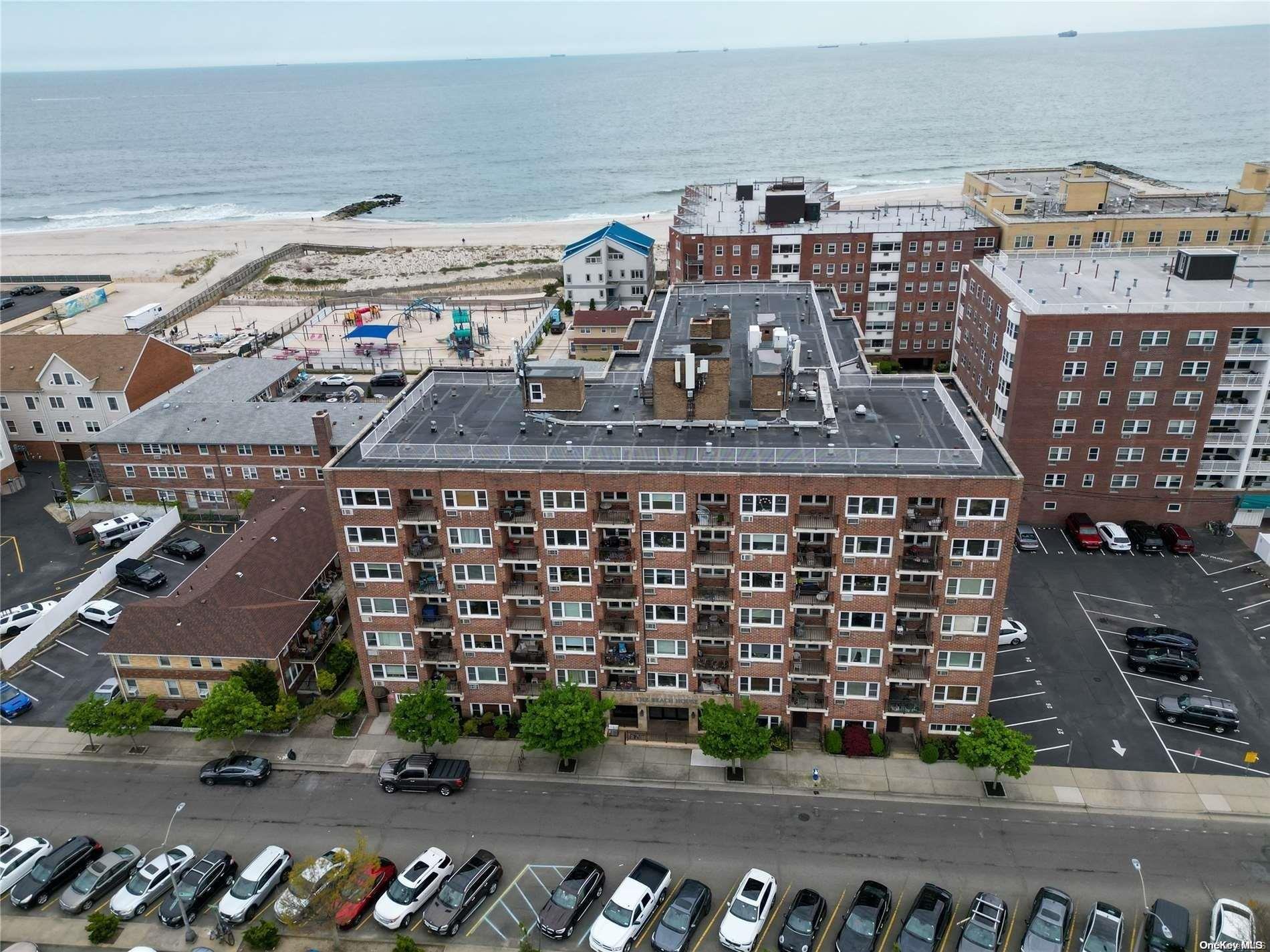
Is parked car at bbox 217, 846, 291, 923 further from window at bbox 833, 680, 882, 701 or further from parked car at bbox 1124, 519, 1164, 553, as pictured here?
parked car at bbox 1124, 519, 1164, 553

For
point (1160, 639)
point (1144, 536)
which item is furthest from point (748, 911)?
point (1144, 536)

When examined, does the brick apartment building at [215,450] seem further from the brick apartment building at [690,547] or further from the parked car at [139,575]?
the brick apartment building at [690,547]

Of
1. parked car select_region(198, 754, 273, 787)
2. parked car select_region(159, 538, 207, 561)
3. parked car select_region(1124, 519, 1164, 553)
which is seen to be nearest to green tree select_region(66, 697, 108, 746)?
parked car select_region(198, 754, 273, 787)

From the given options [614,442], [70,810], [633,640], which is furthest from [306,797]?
[614,442]

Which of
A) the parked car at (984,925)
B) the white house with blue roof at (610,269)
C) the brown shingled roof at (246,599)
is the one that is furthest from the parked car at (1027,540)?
the white house with blue roof at (610,269)

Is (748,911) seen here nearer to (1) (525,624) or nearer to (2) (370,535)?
(1) (525,624)
